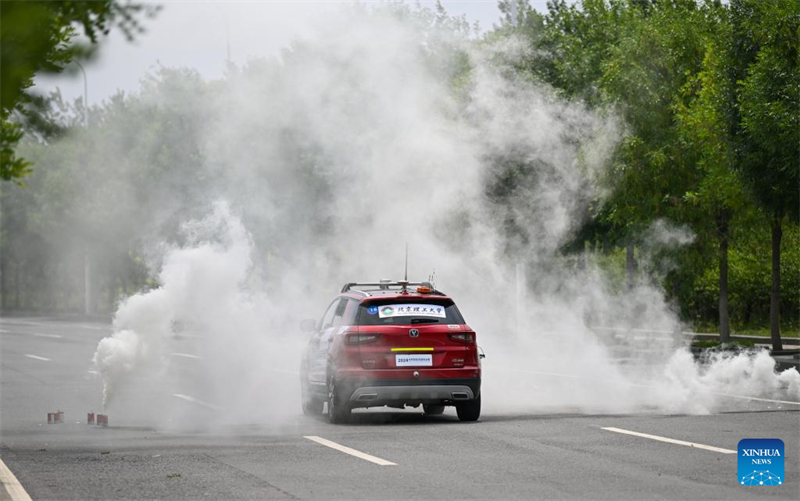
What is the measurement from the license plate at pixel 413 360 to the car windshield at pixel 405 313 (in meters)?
0.44

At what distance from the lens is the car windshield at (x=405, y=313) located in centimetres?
1501

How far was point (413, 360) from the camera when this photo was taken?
14.7m

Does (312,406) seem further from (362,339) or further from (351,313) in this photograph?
(362,339)

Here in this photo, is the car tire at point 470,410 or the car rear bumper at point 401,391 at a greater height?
the car rear bumper at point 401,391

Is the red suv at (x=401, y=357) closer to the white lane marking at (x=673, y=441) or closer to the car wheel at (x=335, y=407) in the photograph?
the car wheel at (x=335, y=407)

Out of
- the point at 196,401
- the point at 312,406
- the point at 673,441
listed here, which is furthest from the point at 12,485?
the point at 196,401

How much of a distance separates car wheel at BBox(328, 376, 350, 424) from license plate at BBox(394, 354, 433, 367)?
30.9 inches

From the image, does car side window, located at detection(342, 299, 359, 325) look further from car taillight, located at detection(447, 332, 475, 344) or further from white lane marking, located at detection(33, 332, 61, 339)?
white lane marking, located at detection(33, 332, 61, 339)

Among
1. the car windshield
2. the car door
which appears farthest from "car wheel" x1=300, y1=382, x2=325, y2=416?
the car windshield

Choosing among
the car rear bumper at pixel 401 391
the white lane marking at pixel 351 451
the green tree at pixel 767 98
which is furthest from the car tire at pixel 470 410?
the green tree at pixel 767 98

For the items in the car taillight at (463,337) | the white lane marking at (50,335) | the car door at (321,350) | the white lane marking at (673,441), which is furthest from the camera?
the white lane marking at (50,335)

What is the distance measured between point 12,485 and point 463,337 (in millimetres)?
6105

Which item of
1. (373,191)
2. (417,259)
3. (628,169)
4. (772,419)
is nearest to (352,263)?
(373,191)

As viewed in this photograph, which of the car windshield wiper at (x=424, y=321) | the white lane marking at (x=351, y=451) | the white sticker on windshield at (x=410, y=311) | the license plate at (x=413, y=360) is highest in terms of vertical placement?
the white sticker on windshield at (x=410, y=311)
